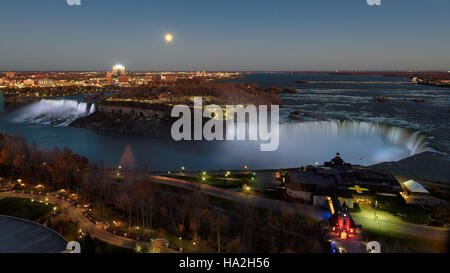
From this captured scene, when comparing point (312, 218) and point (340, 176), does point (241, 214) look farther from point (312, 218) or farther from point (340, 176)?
point (340, 176)

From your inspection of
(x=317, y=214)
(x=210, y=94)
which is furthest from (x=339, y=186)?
(x=210, y=94)

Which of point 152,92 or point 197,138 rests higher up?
point 152,92

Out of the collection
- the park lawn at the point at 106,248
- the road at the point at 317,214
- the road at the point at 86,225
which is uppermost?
the road at the point at 317,214

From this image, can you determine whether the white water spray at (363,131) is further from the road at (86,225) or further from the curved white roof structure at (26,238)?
the curved white roof structure at (26,238)

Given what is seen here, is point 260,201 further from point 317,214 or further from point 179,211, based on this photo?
point 179,211

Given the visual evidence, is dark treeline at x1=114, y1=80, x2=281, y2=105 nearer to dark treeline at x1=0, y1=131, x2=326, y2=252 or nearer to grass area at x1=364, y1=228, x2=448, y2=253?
dark treeline at x1=0, y1=131, x2=326, y2=252

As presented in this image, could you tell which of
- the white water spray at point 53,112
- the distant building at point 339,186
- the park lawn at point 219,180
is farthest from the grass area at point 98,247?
the white water spray at point 53,112

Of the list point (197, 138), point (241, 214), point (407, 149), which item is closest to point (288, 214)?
point (241, 214)
